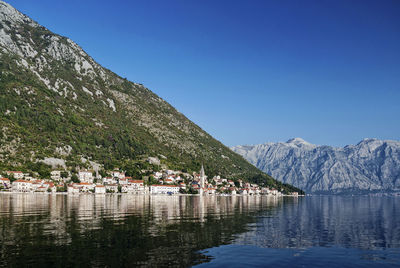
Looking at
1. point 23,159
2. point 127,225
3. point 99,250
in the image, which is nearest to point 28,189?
→ point 23,159

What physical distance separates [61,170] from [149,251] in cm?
17992

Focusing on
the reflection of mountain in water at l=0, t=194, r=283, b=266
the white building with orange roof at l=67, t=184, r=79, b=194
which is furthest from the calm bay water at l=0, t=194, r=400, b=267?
the white building with orange roof at l=67, t=184, r=79, b=194

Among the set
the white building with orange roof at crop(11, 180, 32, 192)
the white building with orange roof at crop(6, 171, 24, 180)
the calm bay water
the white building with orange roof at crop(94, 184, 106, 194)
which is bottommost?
the white building with orange roof at crop(94, 184, 106, 194)

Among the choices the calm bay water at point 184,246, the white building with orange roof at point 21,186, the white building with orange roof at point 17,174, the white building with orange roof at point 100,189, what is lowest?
the white building with orange roof at point 100,189

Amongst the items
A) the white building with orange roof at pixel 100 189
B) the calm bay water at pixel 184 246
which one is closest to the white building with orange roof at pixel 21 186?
the white building with orange roof at pixel 100 189

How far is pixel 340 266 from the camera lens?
29562 mm

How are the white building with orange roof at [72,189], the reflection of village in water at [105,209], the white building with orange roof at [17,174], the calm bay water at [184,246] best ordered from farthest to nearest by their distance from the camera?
the white building with orange roof at [72,189], the white building with orange roof at [17,174], the reflection of village in water at [105,209], the calm bay water at [184,246]

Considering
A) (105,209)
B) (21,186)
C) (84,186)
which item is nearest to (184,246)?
(105,209)

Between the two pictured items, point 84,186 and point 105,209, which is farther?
point 84,186

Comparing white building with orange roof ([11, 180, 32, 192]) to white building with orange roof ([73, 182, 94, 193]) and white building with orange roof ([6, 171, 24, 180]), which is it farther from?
white building with orange roof ([73, 182, 94, 193])

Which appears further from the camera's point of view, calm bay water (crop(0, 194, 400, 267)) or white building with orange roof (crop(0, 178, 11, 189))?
white building with orange roof (crop(0, 178, 11, 189))

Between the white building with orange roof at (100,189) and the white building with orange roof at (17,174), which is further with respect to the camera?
the white building with orange roof at (100,189)

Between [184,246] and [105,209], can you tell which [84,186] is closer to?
[105,209]

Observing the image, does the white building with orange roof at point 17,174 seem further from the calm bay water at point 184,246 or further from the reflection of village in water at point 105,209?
the calm bay water at point 184,246
